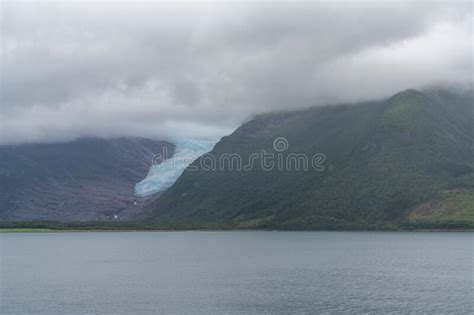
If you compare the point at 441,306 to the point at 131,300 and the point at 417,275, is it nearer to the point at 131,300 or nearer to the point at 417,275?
the point at 417,275

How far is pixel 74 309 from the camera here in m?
91.8

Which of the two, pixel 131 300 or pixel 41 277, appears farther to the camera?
pixel 41 277

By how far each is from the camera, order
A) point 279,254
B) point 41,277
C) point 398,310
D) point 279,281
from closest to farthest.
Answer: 1. point 398,310
2. point 279,281
3. point 41,277
4. point 279,254

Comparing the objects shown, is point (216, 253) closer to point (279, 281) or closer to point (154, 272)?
point (154, 272)

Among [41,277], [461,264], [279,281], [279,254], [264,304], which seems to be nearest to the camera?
[264,304]

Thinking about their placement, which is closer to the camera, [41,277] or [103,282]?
[103,282]

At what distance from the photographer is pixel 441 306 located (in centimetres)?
9050

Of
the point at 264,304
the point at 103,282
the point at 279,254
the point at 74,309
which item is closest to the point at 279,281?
the point at 264,304

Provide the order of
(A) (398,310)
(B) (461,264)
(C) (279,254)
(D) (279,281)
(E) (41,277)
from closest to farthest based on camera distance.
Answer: (A) (398,310) → (D) (279,281) → (E) (41,277) → (B) (461,264) → (C) (279,254)

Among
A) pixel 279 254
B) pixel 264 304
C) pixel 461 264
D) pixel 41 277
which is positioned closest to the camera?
pixel 264 304

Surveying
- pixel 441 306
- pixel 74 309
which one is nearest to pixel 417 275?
pixel 441 306

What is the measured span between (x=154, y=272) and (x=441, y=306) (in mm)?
70368

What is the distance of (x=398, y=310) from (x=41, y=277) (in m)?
79.4

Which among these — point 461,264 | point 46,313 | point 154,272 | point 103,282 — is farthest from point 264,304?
point 461,264
